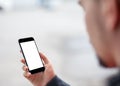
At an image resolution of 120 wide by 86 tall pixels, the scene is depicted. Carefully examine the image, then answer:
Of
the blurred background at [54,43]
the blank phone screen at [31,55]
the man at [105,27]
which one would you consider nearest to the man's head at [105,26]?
the man at [105,27]

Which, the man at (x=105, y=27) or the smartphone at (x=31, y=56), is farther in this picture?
the smartphone at (x=31, y=56)

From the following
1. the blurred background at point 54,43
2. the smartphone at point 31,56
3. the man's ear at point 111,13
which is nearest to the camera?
the man's ear at point 111,13

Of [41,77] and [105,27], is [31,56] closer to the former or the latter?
[41,77]

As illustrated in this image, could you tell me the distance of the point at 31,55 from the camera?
65 cm

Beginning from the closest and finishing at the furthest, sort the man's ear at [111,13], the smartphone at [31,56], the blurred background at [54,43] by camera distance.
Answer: the man's ear at [111,13]
the smartphone at [31,56]
the blurred background at [54,43]

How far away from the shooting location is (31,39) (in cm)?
66

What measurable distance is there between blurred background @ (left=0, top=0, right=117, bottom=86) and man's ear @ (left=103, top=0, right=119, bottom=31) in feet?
1.67

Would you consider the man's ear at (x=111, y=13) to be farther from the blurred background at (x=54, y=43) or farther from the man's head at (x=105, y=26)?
the blurred background at (x=54, y=43)

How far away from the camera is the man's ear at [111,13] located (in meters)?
0.36

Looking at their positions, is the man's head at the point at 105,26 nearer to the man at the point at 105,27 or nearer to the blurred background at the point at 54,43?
the man at the point at 105,27

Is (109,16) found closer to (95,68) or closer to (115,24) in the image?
(115,24)

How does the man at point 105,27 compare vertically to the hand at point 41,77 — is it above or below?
above

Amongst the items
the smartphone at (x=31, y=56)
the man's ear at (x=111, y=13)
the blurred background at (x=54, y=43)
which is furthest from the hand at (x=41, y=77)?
the man's ear at (x=111, y=13)

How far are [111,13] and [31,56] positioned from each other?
303mm
